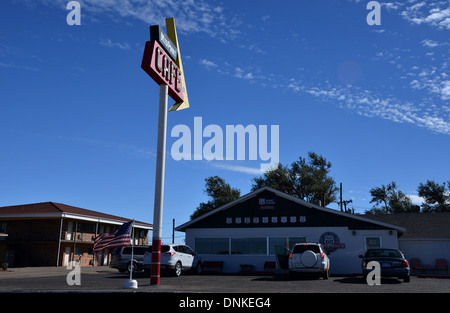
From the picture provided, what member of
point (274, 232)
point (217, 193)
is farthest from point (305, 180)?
point (274, 232)

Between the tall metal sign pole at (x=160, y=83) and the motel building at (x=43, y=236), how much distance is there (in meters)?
24.4

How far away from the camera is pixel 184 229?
29078 millimetres

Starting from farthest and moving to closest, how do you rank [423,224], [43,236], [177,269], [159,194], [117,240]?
[43,236], [423,224], [177,269], [117,240], [159,194]

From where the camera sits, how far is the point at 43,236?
124 ft

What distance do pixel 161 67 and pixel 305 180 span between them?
151 feet

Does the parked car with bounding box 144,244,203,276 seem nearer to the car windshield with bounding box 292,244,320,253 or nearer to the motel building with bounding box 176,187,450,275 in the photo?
the motel building with bounding box 176,187,450,275

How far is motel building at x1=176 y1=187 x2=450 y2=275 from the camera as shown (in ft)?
85.6

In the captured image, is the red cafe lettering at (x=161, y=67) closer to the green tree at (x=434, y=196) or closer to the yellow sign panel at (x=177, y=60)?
the yellow sign panel at (x=177, y=60)

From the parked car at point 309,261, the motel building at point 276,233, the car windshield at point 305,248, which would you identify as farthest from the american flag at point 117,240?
the motel building at point 276,233

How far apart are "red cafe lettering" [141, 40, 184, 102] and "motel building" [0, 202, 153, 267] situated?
24174 millimetres

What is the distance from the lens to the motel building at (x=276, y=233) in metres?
26.1

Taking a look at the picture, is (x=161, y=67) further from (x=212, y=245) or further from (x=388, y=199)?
(x=388, y=199)

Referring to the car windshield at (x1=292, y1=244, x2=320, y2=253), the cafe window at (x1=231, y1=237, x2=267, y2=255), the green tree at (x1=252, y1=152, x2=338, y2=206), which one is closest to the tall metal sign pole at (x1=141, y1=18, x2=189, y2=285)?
the car windshield at (x1=292, y1=244, x2=320, y2=253)

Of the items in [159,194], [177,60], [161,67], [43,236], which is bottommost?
[43,236]
